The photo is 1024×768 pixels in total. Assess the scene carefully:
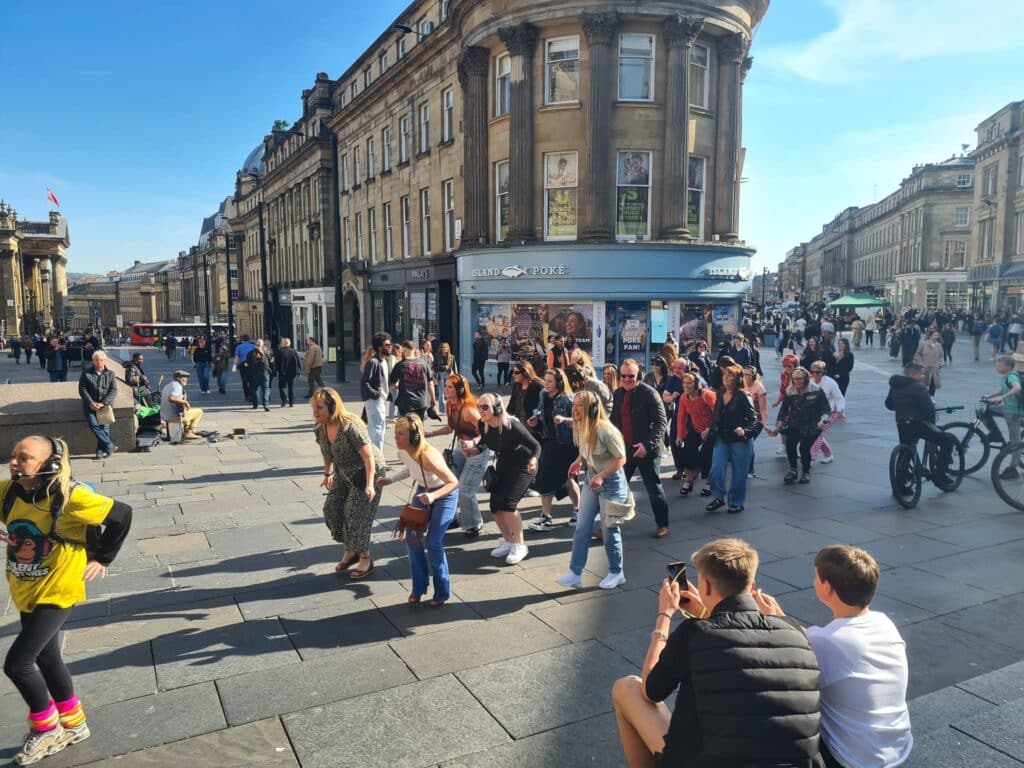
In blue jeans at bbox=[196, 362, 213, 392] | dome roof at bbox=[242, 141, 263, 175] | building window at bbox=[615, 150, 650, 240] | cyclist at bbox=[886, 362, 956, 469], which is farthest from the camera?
dome roof at bbox=[242, 141, 263, 175]

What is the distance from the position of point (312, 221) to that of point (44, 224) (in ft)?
223

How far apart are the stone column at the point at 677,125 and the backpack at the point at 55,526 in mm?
19725

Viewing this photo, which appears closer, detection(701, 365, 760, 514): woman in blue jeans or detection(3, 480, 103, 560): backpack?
detection(3, 480, 103, 560): backpack

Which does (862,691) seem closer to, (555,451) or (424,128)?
(555,451)

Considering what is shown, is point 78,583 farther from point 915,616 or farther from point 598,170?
point 598,170

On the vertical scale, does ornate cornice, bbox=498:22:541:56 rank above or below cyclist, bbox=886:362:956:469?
above

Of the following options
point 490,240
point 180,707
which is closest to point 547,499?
point 180,707

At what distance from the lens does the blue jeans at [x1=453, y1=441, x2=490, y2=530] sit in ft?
24.4

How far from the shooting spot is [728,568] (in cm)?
277

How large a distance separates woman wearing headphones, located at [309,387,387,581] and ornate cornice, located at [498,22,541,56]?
18.4 m

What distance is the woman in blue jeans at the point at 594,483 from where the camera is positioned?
621 centimetres

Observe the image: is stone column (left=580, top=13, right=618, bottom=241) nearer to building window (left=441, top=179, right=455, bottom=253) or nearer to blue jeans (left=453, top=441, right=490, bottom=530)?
building window (left=441, top=179, right=455, bottom=253)

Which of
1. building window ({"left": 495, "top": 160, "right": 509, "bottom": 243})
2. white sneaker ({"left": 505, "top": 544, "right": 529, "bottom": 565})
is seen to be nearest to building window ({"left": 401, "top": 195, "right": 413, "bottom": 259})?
building window ({"left": 495, "top": 160, "right": 509, "bottom": 243})

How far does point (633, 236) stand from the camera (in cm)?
2206
